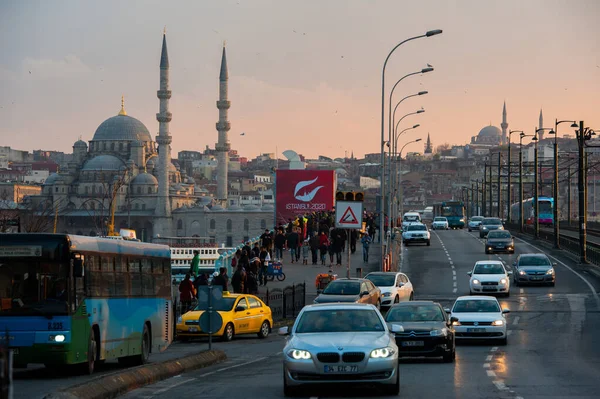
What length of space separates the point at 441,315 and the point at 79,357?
6674 millimetres

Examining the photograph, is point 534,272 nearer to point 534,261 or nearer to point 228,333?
point 534,261

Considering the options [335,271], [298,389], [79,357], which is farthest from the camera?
[335,271]

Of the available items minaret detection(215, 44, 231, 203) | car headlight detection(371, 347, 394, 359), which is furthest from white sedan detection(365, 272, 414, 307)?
minaret detection(215, 44, 231, 203)

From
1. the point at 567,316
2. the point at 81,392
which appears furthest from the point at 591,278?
the point at 81,392

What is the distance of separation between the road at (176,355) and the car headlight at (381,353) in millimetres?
3756

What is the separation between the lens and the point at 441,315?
19.1m

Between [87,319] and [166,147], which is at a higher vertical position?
[166,147]

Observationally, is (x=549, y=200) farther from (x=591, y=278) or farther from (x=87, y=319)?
(x=87, y=319)

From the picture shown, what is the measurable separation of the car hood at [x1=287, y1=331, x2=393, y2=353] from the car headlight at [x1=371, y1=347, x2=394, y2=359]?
48 mm

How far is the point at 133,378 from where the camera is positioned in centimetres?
1460

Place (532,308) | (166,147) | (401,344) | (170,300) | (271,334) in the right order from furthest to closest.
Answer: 1. (166,147)
2. (532,308)
3. (271,334)
4. (170,300)
5. (401,344)

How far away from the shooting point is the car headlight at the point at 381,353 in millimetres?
12842

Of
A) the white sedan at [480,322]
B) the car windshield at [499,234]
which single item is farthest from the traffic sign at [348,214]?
the car windshield at [499,234]

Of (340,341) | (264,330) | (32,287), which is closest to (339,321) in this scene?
(340,341)
